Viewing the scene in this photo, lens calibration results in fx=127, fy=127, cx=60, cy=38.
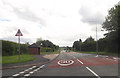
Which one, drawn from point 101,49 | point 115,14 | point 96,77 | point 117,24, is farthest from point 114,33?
point 96,77

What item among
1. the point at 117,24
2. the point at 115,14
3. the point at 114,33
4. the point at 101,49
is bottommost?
the point at 101,49

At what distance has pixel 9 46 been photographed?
22.7 metres

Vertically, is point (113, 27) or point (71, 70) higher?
point (113, 27)

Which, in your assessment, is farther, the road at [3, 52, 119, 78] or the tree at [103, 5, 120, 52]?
the tree at [103, 5, 120, 52]

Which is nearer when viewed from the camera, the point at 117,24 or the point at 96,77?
the point at 96,77

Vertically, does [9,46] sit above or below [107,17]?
below

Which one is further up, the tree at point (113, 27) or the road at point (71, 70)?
the tree at point (113, 27)

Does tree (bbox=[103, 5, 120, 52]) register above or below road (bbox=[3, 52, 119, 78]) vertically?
above

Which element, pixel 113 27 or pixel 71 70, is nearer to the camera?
pixel 71 70

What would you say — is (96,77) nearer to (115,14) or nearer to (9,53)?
(9,53)

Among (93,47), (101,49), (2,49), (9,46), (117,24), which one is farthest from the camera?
(93,47)

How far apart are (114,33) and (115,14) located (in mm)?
5310

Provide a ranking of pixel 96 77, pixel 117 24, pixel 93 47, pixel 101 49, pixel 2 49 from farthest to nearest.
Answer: pixel 93 47
pixel 101 49
pixel 117 24
pixel 2 49
pixel 96 77

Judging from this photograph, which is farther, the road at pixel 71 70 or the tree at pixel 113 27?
the tree at pixel 113 27
